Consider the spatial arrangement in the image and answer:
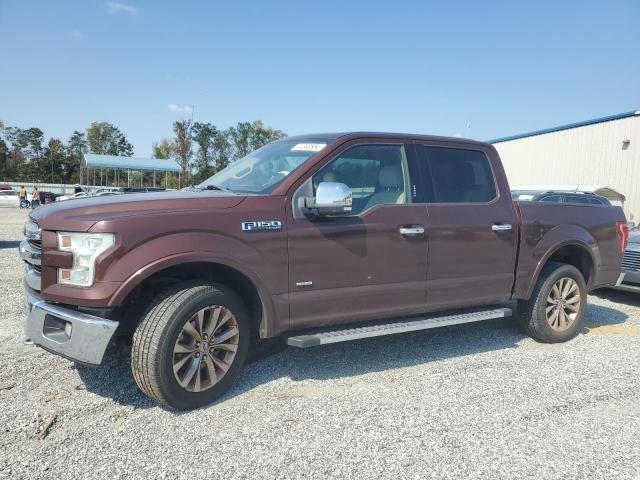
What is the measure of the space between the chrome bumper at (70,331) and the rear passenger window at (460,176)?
290cm

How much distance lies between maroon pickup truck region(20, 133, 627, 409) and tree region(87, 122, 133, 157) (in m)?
82.3

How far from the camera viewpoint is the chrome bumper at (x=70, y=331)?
3037 millimetres

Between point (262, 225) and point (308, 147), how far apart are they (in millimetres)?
955

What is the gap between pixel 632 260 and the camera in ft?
23.7

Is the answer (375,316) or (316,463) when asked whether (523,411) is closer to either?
(375,316)

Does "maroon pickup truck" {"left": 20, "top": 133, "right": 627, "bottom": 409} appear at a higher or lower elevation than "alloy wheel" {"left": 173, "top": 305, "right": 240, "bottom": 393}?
higher

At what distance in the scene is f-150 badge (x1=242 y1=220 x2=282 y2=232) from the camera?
3.44m

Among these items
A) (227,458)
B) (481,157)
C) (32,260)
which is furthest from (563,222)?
(32,260)

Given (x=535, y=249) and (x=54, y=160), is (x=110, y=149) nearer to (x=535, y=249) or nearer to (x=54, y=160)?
(x=54, y=160)

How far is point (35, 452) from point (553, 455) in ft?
9.75

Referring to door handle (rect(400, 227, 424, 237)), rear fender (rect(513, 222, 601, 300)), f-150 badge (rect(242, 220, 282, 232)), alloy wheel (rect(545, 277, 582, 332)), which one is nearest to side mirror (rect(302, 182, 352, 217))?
f-150 badge (rect(242, 220, 282, 232))

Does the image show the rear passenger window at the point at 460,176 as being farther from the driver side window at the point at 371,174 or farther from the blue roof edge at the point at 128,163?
the blue roof edge at the point at 128,163

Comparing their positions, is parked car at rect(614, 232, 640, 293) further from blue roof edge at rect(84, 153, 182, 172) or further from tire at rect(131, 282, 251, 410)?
blue roof edge at rect(84, 153, 182, 172)

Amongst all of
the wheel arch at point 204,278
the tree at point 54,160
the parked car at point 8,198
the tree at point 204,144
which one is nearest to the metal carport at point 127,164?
the parked car at point 8,198
